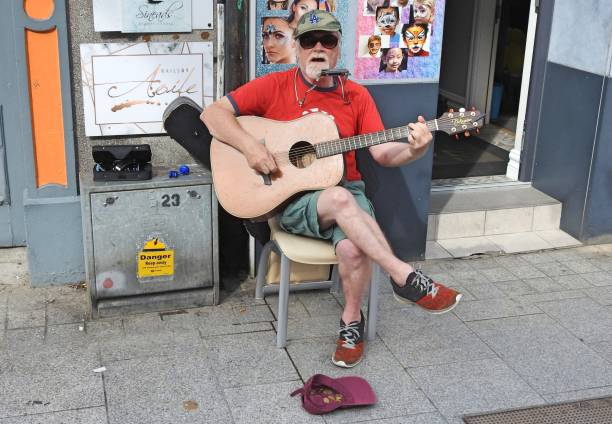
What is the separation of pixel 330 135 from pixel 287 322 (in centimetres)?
100

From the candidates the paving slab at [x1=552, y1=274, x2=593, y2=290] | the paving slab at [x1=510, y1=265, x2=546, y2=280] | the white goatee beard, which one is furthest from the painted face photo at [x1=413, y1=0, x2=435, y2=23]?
the paving slab at [x1=552, y1=274, x2=593, y2=290]

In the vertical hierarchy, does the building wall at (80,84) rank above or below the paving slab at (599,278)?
above

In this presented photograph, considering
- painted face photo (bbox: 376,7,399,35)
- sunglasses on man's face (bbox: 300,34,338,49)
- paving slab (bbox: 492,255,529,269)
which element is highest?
painted face photo (bbox: 376,7,399,35)

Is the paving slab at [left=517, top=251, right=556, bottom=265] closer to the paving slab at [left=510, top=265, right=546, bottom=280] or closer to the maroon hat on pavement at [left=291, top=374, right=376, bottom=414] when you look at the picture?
the paving slab at [left=510, top=265, right=546, bottom=280]

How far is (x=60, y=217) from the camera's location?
4547 millimetres

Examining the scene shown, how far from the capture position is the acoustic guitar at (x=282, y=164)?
13.2 feet

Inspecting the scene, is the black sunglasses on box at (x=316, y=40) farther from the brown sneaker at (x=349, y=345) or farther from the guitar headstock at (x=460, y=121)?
the brown sneaker at (x=349, y=345)

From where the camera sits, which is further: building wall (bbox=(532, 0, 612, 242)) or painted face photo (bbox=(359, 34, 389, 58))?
building wall (bbox=(532, 0, 612, 242))

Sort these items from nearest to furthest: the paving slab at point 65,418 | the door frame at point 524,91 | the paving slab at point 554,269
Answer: the paving slab at point 65,418
the paving slab at point 554,269
the door frame at point 524,91

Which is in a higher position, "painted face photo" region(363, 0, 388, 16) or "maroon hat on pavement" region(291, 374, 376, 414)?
"painted face photo" region(363, 0, 388, 16)

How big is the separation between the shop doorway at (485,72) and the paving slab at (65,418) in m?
3.96

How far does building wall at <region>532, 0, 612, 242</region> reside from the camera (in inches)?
213

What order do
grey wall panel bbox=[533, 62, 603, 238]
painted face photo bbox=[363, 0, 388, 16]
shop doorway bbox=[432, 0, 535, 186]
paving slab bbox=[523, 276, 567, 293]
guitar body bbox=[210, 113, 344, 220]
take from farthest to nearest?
shop doorway bbox=[432, 0, 535, 186]
grey wall panel bbox=[533, 62, 603, 238]
paving slab bbox=[523, 276, 567, 293]
painted face photo bbox=[363, 0, 388, 16]
guitar body bbox=[210, 113, 344, 220]

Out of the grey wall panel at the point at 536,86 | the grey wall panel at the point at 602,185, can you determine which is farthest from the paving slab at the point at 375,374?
the grey wall panel at the point at 536,86
